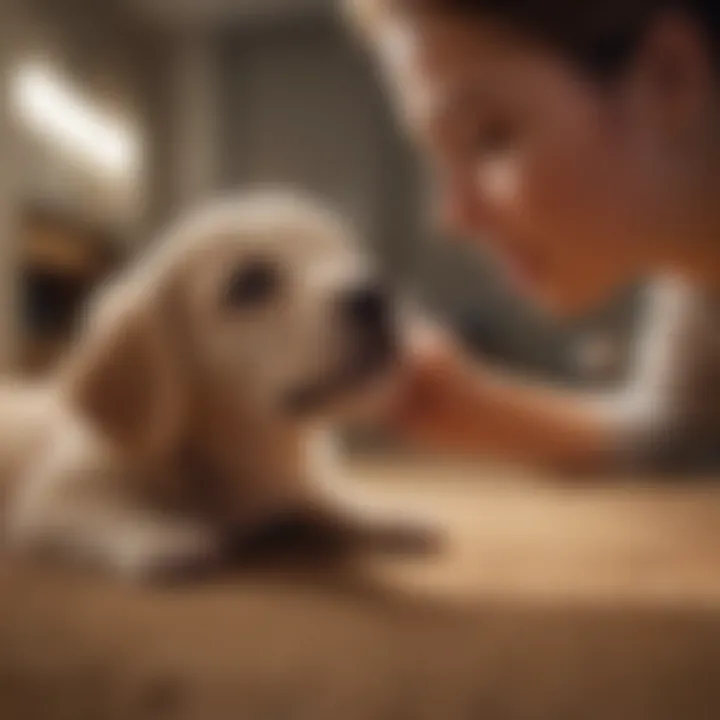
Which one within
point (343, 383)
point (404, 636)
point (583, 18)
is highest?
point (583, 18)

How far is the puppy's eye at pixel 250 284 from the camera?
23.0 inches

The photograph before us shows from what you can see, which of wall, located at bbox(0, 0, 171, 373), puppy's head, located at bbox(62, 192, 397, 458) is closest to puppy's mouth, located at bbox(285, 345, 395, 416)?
puppy's head, located at bbox(62, 192, 397, 458)

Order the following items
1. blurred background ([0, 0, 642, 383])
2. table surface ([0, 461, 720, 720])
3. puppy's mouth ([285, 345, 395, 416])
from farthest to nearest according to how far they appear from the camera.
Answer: puppy's mouth ([285, 345, 395, 416])
blurred background ([0, 0, 642, 383])
table surface ([0, 461, 720, 720])

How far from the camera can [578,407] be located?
2.09ft

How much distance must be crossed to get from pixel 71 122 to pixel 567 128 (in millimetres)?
222

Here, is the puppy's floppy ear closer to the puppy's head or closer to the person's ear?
the puppy's head

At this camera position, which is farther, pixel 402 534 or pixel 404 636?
pixel 402 534

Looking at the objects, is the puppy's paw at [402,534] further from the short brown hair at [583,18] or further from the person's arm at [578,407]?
the short brown hair at [583,18]

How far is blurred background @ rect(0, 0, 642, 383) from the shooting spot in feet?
1.46

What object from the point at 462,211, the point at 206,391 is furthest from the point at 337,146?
the point at 206,391

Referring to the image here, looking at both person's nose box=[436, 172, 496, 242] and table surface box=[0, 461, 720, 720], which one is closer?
table surface box=[0, 461, 720, 720]

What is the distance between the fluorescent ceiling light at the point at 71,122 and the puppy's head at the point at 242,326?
0.05 meters

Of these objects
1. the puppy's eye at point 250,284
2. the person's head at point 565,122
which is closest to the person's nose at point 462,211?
the person's head at point 565,122

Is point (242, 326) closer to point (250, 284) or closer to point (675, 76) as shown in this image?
point (250, 284)
